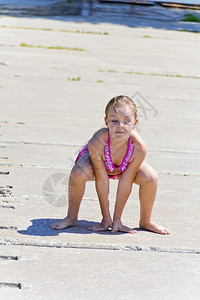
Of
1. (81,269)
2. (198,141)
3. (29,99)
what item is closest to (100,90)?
(29,99)

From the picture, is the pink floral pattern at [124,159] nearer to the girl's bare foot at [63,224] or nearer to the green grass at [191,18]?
the girl's bare foot at [63,224]

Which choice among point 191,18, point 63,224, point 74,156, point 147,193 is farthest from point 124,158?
point 191,18

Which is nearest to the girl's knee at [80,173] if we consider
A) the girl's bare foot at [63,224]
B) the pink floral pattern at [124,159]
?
the pink floral pattern at [124,159]

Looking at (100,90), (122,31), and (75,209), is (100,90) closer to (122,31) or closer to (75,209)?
(75,209)

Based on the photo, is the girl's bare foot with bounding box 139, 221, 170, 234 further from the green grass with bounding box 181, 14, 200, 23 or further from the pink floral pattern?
the green grass with bounding box 181, 14, 200, 23

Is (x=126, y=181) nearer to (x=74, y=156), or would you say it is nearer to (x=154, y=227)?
(x=154, y=227)

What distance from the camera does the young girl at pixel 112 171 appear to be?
3.91m

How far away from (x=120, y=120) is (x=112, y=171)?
0.38 m

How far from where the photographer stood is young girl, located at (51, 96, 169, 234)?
391 cm

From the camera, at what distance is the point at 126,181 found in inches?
156

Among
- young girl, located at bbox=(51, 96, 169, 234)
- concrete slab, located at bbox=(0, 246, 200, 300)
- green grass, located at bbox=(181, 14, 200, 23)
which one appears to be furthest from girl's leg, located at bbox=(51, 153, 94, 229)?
green grass, located at bbox=(181, 14, 200, 23)

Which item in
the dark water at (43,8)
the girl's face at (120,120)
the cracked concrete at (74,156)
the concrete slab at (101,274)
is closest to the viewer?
the concrete slab at (101,274)

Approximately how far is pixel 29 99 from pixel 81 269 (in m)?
4.82

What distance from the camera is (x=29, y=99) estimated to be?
312 inches
